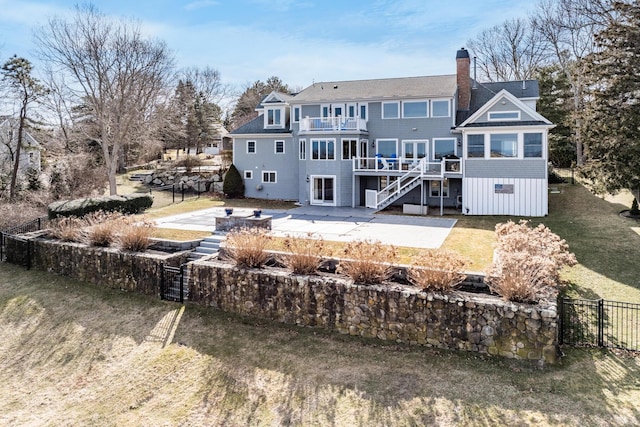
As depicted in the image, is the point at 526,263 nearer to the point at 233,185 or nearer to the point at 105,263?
the point at 105,263

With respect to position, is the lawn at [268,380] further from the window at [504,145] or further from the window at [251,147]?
the window at [251,147]

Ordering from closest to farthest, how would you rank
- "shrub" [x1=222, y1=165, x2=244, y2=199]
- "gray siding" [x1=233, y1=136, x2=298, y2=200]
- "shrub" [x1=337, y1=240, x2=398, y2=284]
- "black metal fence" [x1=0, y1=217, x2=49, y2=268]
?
"shrub" [x1=337, y1=240, x2=398, y2=284]
"black metal fence" [x1=0, y1=217, x2=49, y2=268]
"gray siding" [x1=233, y1=136, x2=298, y2=200]
"shrub" [x1=222, y1=165, x2=244, y2=199]

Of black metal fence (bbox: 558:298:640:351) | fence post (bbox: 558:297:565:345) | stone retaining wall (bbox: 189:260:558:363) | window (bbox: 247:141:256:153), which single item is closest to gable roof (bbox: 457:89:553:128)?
black metal fence (bbox: 558:298:640:351)

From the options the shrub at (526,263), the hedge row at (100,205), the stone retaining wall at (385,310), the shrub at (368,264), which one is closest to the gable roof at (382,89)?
the hedge row at (100,205)

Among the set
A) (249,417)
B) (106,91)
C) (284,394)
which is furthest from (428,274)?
(106,91)

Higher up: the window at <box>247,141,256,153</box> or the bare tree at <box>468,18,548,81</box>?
the bare tree at <box>468,18,548,81</box>

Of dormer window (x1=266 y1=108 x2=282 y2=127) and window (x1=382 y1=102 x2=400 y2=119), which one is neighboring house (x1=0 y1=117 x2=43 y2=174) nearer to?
dormer window (x1=266 y1=108 x2=282 y2=127)
